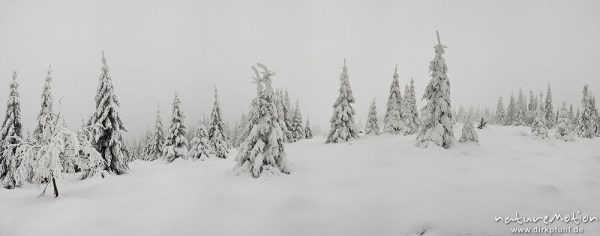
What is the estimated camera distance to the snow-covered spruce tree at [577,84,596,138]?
42969mm

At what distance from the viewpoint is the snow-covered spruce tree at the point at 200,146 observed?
38094mm

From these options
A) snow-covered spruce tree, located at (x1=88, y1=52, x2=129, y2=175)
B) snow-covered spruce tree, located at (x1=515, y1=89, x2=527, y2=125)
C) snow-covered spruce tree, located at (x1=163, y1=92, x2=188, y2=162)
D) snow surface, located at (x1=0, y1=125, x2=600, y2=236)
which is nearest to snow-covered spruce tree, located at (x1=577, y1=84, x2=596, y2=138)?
snow-covered spruce tree, located at (x1=515, y1=89, x2=527, y2=125)

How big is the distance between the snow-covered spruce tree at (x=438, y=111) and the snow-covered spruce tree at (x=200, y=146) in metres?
28.1

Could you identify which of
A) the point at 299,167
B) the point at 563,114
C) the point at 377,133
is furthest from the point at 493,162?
the point at 563,114

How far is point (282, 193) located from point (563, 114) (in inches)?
1484

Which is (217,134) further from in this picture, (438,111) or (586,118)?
(586,118)

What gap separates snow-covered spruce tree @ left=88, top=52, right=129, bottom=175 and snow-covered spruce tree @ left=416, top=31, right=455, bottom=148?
24133mm

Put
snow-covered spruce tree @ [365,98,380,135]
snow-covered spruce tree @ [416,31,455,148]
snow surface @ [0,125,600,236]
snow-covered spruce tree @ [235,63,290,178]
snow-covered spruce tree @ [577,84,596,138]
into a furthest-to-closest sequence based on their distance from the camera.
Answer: snow-covered spruce tree @ [577,84,596,138]
snow-covered spruce tree @ [365,98,380,135]
snow-covered spruce tree @ [416,31,455,148]
snow-covered spruce tree @ [235,63,290,178]
snow surface @ [0,125,600,236]

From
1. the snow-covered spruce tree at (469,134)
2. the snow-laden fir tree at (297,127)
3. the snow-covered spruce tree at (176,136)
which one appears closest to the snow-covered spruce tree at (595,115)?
the snow-covered spruce tree at (469,134)

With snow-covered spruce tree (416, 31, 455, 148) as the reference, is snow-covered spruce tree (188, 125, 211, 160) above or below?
below

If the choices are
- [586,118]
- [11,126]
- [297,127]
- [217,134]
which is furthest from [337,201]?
[586,118]

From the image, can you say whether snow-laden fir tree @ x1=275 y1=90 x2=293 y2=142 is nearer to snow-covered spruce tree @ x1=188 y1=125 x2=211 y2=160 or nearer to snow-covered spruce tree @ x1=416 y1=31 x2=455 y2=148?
snow-covered spruce tree @ x1=416 y1=31 x2=455 y2=148

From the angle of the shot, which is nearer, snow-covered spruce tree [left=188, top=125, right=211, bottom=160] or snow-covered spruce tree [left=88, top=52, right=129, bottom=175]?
snow-covered spruce tree [left=88, top=52, right=129, bottom=175]

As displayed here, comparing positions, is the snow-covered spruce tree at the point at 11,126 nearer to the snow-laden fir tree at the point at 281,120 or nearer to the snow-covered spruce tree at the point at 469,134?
the snow-laden fir tree at the point at 281,120
